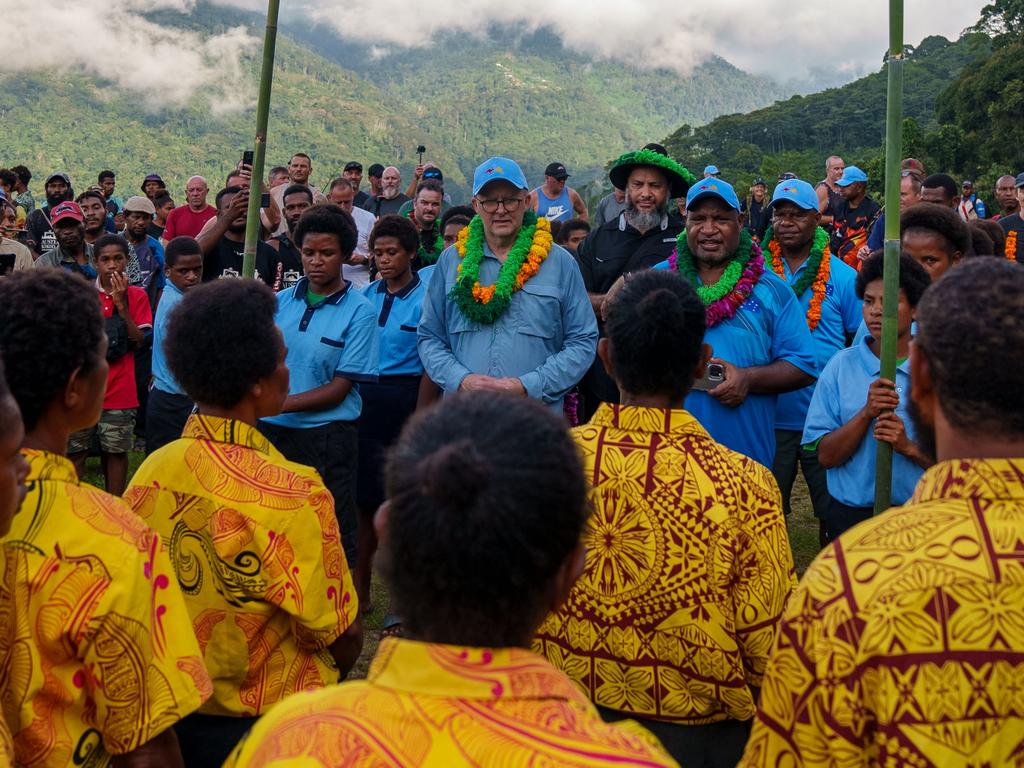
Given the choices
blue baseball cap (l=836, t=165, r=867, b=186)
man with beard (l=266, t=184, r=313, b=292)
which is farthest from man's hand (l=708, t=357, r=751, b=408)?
blue baseball cap (l=836, t=165, r=867, b=186)

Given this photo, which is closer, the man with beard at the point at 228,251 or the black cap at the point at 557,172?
the man with beard at the point at 228,251

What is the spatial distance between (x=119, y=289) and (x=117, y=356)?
48 cm

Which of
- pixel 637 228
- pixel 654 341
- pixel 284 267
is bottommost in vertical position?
pixel 284 267

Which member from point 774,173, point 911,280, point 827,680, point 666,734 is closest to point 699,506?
point 666,734

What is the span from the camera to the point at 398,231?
22.2ft

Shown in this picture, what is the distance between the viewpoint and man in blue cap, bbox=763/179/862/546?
6000 mm

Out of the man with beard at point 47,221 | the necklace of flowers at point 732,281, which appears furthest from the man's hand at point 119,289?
the necklace of flowers at point 732,281

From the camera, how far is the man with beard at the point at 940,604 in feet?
5.84

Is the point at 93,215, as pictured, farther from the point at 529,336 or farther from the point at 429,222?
the point at 529,336

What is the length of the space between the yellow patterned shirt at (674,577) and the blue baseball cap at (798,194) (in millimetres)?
4029

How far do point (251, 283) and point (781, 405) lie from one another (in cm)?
362

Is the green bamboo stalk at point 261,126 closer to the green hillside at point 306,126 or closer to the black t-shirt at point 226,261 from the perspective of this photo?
the black t-shirt at point 226,261

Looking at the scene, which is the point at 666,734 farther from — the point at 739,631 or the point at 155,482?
the point at 155,482

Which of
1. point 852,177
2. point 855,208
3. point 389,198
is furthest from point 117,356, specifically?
point 855,208
